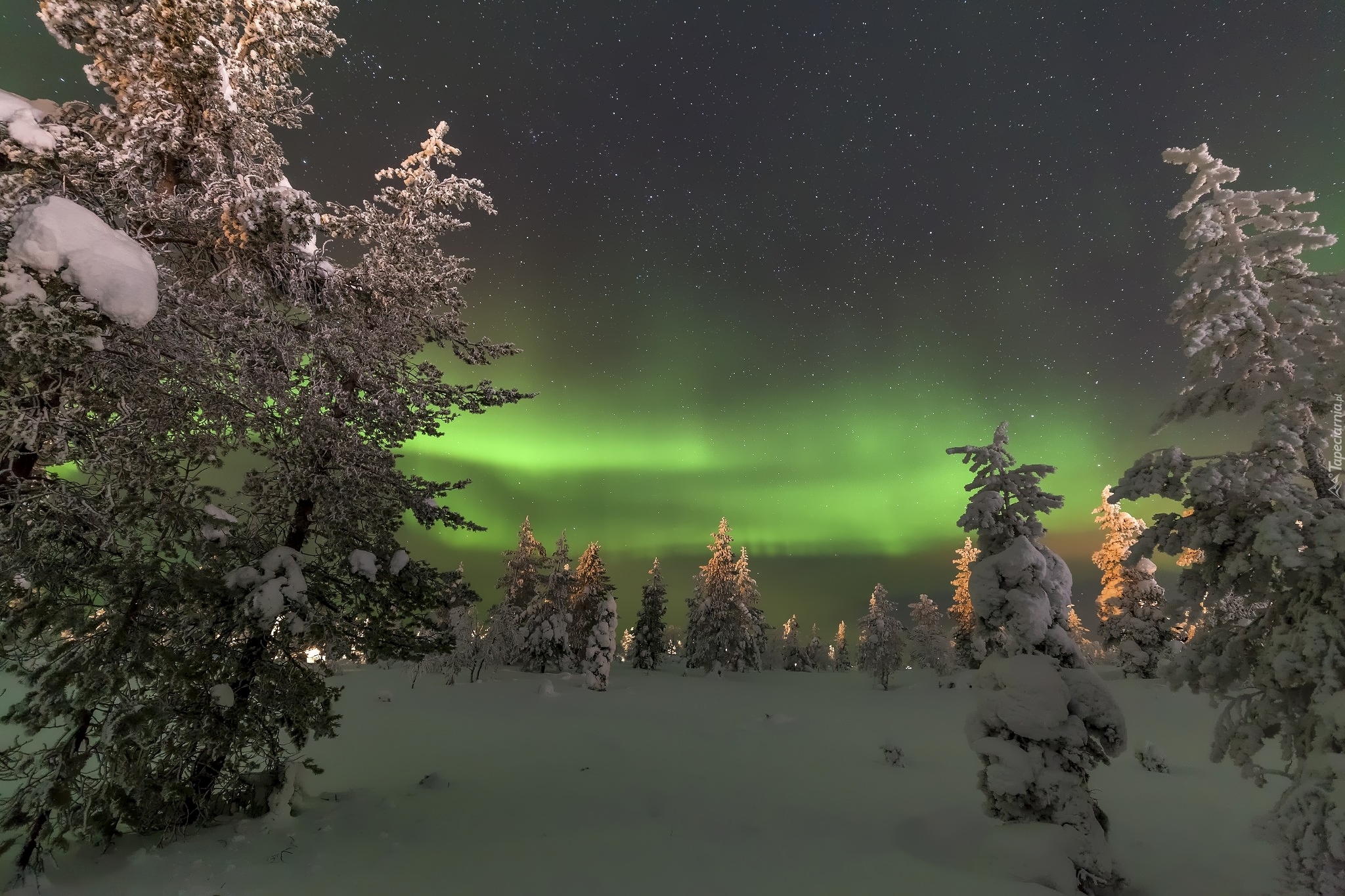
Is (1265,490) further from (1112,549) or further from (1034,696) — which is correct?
(1112,549)

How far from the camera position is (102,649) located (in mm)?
5422

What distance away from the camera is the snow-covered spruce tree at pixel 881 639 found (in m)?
44.6

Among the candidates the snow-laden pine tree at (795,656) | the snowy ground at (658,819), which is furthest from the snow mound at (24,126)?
the snow-laden pine tree at (795,656)

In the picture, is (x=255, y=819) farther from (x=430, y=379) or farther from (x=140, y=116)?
(x=140, y=116)

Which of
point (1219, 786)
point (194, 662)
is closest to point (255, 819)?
point (194, 662)

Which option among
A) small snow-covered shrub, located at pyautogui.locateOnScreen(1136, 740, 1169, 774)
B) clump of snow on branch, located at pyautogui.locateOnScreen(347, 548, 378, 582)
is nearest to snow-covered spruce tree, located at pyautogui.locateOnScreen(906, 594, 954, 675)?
small snow-covered shrub, located at pyautogui.locateOnScreen(1136, 740, 1169, 774)

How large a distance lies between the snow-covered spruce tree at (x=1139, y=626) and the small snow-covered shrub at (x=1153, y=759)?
1493 centimetres

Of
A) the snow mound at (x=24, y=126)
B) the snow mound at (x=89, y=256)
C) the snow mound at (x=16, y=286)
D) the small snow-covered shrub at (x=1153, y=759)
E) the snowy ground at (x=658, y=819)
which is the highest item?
the snow mound at (x=24, y=126)

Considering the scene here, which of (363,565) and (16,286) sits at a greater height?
(16,286)

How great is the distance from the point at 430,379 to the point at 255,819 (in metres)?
7.93

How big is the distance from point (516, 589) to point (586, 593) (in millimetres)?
5844

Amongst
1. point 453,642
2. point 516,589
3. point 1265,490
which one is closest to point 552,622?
point 516,589

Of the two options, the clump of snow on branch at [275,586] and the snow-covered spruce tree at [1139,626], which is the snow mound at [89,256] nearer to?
the clump of snow on branch at [275,586]

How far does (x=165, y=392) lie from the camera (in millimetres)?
5672
